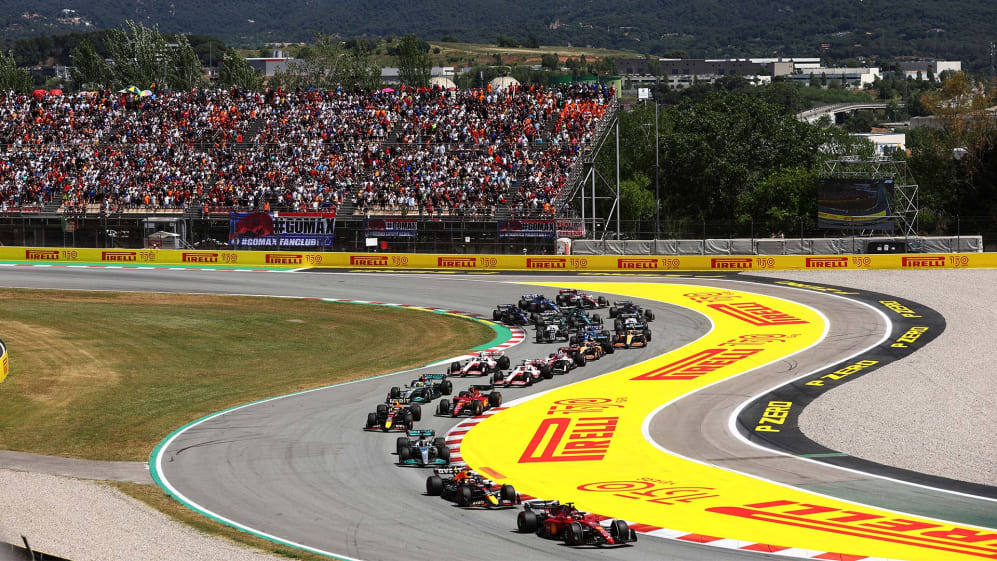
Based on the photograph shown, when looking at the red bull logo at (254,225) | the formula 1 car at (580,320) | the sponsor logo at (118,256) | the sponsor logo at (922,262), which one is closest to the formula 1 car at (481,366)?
the formula 1 car at (580,320)

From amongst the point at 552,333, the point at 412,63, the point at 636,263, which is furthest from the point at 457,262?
the point at 412,63

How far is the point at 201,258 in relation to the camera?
57.5m

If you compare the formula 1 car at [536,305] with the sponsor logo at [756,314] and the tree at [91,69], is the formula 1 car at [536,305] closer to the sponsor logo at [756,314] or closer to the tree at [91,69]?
the sponsor logo at [756,314]

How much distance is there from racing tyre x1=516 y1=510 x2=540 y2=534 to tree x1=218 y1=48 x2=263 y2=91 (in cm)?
11813

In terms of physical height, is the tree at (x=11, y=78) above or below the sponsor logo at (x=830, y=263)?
above

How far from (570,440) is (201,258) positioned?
40038mm

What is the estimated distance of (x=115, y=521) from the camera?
15172 millimetres

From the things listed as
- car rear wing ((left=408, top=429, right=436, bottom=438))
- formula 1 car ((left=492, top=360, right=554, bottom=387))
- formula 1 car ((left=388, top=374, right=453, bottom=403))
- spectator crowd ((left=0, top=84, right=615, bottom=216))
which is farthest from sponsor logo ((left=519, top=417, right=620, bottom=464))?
spectator crowd ((left=0, top=84, right=615, bottom=216))

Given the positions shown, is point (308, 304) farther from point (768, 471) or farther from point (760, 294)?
point (768, 471)

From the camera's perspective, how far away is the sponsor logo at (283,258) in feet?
186

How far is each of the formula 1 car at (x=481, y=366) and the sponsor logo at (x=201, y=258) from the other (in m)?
31.5

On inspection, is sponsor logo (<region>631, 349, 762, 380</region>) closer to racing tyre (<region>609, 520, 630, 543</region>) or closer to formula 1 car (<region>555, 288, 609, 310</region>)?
formula 1 car (<region>555, 288, 609, 310</region>)

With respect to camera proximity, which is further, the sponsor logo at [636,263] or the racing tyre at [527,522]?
the sponsor logo at [636,263]

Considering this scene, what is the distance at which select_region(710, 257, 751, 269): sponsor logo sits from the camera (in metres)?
52.1
